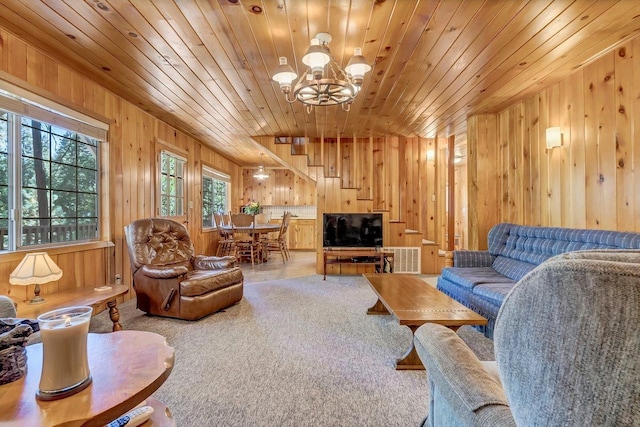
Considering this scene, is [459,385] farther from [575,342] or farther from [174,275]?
[174,275]

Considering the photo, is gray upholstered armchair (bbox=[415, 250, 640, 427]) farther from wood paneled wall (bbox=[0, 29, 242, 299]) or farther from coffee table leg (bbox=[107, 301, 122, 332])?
wood paneled wall (bbox=[0, 29, 242, 299])

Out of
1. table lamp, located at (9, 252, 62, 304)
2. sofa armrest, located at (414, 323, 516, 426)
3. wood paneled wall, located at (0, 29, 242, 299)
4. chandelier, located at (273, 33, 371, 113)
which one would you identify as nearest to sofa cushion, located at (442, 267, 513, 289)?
sofa armrest, located at (414, 323, 516, 426)

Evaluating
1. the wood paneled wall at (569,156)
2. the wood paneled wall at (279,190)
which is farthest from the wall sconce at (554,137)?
the wood paneled wall at (279,190)

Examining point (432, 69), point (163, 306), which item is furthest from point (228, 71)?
point (163, 306)

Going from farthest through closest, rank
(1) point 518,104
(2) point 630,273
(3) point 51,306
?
(1) point 518,104
(3) point 51,306
(2) point 630,273

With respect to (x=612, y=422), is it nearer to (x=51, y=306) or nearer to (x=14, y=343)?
(x=14, y=343)

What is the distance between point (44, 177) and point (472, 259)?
4468mm

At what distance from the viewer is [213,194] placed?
6.82m

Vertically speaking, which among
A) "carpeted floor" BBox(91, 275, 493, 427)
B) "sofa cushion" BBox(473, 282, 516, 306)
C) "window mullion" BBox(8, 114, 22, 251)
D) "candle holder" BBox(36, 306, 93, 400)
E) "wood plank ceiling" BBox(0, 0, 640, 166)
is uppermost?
"wood plank ceiling" BBox(0, 0, 640, 166)

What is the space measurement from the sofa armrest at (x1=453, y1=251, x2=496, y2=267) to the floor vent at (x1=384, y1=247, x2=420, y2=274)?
1751mm

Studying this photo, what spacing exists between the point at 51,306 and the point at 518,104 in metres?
5.15

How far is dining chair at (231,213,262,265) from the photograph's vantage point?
237 inches

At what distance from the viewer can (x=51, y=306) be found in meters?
2.17

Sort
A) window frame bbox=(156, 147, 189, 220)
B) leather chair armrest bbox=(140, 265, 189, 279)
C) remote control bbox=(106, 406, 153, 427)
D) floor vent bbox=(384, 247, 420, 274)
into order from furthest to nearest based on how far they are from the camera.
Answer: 1. floor vent bbox=(384, 247, 420, 274)
2. window frame bbox=(156, 147, 189, 220)
3. leather chair armrest bbox=(140, 265, 189, 279)
4. remote control bbox=(106, 406, 153, 427)
